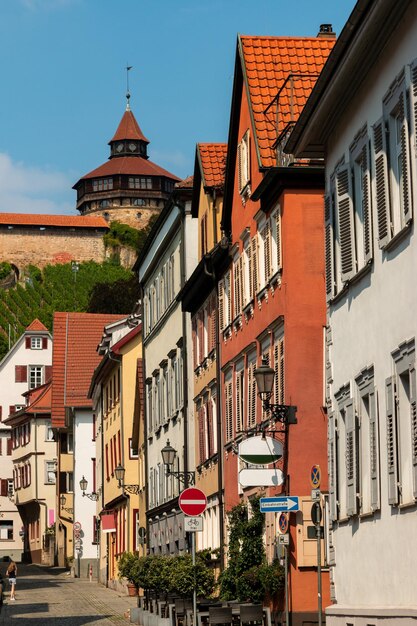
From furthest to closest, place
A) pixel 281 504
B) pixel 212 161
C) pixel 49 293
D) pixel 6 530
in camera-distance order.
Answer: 1. pixel 49 293
2. pixel 6 530
3. pixel 212 161
4. pixel 281 504

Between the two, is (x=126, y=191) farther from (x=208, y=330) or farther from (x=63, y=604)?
(x=208, y=330)

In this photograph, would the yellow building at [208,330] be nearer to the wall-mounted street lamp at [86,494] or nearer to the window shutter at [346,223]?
the window shutter at [346,223]

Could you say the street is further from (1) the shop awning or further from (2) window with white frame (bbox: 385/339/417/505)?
(2) window with white frame (bbox: 385/339/417/505)

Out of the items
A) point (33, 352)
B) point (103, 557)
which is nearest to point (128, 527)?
point (103, 557)

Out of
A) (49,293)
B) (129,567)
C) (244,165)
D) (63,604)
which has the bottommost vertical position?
(63,604)

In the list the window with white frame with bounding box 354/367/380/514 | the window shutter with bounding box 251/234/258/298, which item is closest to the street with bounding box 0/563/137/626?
the window shutter with bounding box 251/234/258/298

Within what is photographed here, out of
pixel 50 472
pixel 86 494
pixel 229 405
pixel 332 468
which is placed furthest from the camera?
pixel 50 472

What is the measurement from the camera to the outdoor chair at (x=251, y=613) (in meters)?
23.5

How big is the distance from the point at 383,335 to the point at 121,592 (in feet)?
121

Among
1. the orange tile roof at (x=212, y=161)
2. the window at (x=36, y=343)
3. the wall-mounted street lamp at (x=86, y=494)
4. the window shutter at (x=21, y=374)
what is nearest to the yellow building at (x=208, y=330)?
the orange tile roof at (x=212, y=161)

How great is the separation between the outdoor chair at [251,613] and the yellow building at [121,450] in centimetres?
2389

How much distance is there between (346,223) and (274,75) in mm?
10314

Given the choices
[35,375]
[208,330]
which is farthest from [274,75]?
[35,375]

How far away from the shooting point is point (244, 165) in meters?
29.1
